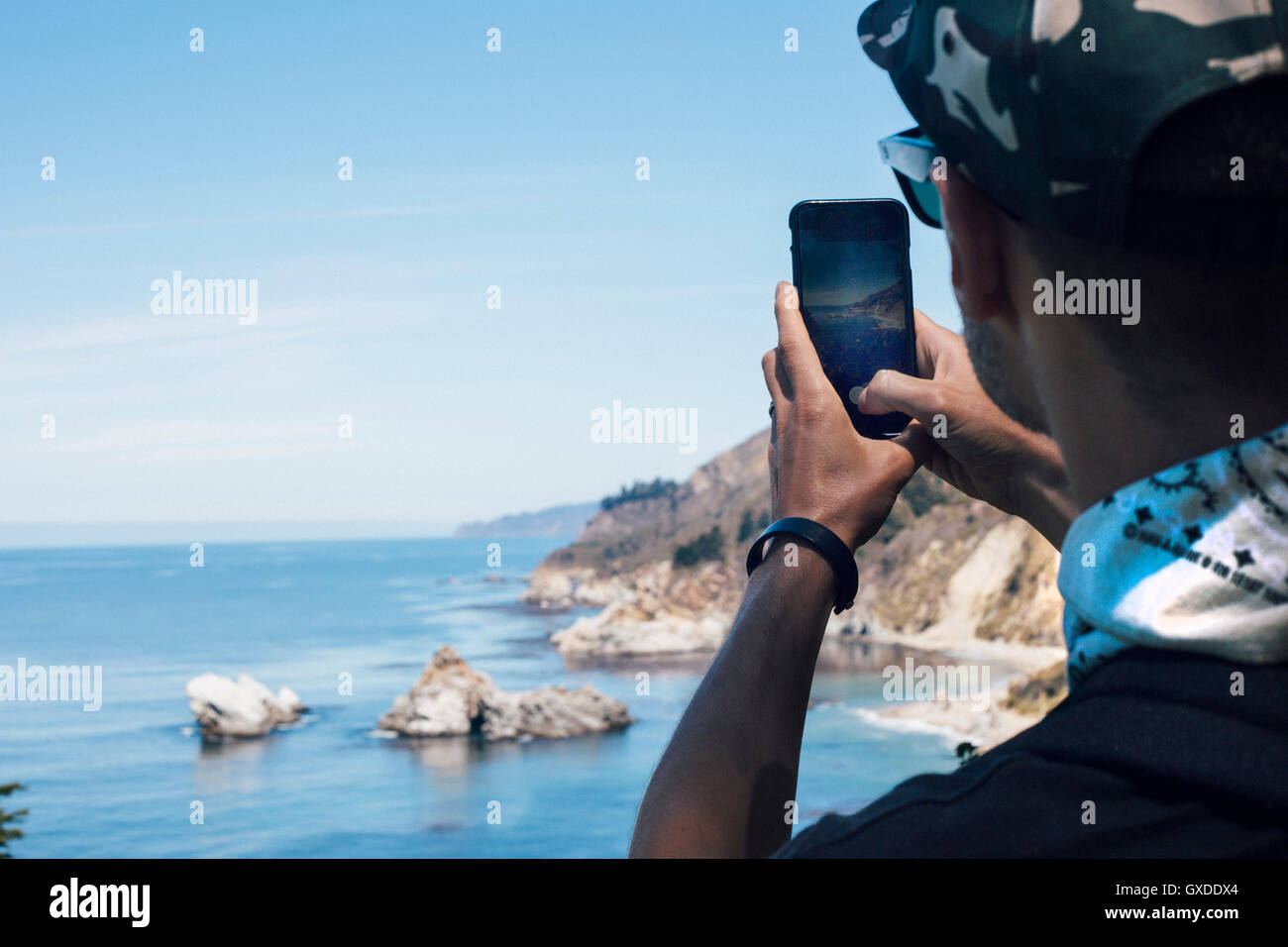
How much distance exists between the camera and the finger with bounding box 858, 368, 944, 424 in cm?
176

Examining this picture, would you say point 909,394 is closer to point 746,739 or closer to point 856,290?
point 856,290

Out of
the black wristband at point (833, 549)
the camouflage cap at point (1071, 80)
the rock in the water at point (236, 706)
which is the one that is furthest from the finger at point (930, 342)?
the rock in the water at point (236, 706)

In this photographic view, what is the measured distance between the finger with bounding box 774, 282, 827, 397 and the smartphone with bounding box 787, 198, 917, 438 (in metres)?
0.06

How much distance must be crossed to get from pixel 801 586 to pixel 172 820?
64.9 meters

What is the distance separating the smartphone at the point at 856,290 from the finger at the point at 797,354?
6 cm

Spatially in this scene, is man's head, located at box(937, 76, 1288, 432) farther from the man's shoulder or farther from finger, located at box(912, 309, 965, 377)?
finger, located at box(912, 309, 965, 377)

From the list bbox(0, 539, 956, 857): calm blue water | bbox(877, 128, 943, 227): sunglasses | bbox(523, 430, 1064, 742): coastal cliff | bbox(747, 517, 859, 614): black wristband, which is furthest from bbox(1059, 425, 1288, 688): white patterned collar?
bbox(0, 539, 956, 857): calm blue water

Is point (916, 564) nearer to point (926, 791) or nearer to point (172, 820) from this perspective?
point (172, 820)

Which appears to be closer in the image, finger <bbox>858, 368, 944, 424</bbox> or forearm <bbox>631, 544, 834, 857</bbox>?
forearm <bbox>631, 544, 834, 857</bbox>

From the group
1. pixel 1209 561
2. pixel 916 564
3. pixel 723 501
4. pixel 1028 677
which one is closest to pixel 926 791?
pixel 1209 561

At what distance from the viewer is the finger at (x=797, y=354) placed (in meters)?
1.86

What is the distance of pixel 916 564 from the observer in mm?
78625

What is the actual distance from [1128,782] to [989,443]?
2.96 ft

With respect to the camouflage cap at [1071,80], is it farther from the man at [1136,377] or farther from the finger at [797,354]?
the finger at [797,354]
